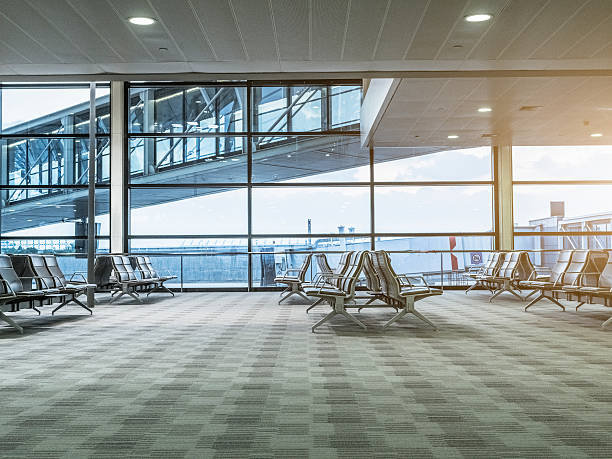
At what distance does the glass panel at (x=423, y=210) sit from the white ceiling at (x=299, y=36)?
703cm

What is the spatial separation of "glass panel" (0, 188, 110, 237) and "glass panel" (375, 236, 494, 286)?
6357 millimetres

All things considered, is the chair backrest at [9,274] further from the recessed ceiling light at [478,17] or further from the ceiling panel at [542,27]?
the ceiling panel at [542,27]

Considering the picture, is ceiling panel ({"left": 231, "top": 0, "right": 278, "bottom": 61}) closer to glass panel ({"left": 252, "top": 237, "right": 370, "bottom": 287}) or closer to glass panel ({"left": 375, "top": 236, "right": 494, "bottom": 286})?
glass panel ({"left": 252, "top": 237, "right": 370, "bottom": 287})

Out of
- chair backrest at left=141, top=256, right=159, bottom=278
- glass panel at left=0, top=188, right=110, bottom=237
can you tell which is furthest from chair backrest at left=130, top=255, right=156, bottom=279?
glass panel at left=0, top=188, right=110, bottom=237

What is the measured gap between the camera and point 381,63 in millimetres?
6465

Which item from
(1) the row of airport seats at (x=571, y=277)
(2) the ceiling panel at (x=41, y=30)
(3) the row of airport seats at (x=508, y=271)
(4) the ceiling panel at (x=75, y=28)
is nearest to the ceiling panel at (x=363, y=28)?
(4) the ceiling panel at (x=75, y=28)

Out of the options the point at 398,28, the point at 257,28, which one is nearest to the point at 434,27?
the point at 398,28

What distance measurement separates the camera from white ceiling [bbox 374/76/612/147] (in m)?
8.32

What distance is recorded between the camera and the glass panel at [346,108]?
13836mm

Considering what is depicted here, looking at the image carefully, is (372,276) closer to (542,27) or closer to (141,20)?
(542,27)

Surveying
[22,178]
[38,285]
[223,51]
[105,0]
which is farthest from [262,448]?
[22,178]

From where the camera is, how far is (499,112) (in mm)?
10055

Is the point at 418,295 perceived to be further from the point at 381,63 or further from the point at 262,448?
the point at 262,448

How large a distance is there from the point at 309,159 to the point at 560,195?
5712 mm
